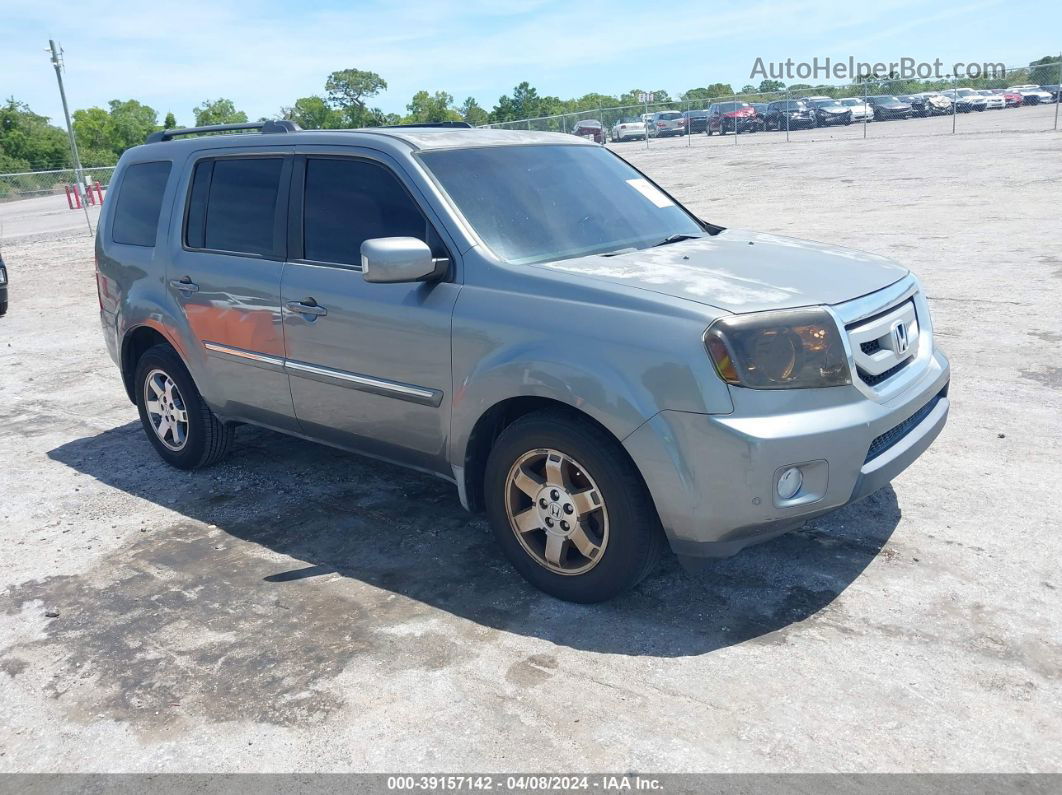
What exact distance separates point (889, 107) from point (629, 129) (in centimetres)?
1195

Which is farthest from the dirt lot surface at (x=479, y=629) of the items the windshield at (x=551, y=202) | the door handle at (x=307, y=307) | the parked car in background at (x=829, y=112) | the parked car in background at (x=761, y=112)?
the parked car in background at (x=829, y=112)

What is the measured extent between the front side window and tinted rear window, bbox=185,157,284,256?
0.97ft

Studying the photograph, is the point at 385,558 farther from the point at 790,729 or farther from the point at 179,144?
the point at 179,144

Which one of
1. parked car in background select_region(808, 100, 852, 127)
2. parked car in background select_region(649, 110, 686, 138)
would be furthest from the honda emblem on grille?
parked car in background select_region(649, 110, 686, 138)

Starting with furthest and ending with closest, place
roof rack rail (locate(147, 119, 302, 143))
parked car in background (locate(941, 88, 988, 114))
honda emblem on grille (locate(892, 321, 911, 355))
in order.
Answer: parked car in background (locate(941, 88, 988, 114)) → roof rack rail (locate(147, 119, 302, 143)) → honda emblem on grille (locate(892, 321, 911, 355))

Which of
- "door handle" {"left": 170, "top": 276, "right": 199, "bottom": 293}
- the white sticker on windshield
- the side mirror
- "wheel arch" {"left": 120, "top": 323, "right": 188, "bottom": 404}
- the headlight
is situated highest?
the white sticker on windshield

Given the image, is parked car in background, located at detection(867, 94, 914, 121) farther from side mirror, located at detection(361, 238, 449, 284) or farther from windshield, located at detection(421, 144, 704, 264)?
side mirror, located at detection(361, 238, 449, 284)

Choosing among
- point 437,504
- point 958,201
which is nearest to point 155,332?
point 437,504

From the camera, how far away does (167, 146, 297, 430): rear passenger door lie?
4.93 metres

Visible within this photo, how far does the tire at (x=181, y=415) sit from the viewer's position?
5699mm

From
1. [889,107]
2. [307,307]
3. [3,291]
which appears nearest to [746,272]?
[307,307]

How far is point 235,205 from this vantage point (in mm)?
5207

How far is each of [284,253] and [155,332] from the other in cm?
149

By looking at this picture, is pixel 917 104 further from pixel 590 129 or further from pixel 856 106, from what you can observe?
pixel 590 129
